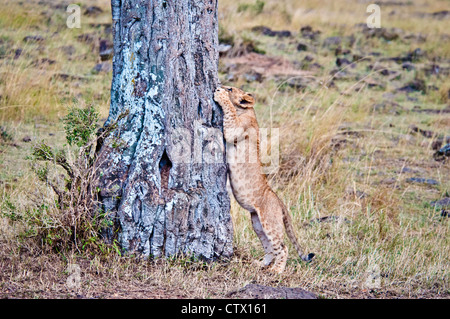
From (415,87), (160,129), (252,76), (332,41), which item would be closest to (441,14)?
(332,41)

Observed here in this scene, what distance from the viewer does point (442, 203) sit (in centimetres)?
720

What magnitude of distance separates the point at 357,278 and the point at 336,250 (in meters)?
0.63

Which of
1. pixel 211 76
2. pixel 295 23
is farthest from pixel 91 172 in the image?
pixel 295 23

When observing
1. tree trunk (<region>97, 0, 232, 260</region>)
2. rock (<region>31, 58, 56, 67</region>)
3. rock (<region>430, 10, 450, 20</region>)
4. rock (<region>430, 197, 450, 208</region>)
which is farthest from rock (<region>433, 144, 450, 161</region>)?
rock (<region>430, 10, 450, 20</region>)

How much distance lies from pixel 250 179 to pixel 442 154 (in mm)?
4854

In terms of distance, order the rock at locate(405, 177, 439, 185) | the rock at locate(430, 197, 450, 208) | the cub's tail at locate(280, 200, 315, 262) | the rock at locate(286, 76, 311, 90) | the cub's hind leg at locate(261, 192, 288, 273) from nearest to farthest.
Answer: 1. the cub's hind leg at locate(261, 192, 288, 273)
2. the cub's tail at locate(280, 200, 315, 262)
3. the rock at locate(430, 197, 450, 208)
4. the rock at locate(405, 177, 439, 185)
5. the rock at locate(286, 76, 311, 90)

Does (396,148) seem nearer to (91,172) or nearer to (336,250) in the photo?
(336,250)

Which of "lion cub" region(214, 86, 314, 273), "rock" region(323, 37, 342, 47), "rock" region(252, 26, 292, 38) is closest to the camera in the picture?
"lion cub" region(214, 86, 314, 273)

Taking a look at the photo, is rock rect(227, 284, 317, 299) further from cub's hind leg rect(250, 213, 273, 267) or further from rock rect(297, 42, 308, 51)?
rock rect(297, 42, 308, 51)

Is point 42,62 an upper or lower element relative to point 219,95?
upper

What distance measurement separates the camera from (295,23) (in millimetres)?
16031

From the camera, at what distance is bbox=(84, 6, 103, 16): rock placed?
47.0ft

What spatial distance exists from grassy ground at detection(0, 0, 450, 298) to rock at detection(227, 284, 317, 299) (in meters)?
0.16

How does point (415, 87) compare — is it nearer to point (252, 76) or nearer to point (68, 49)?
point (252, 76)
